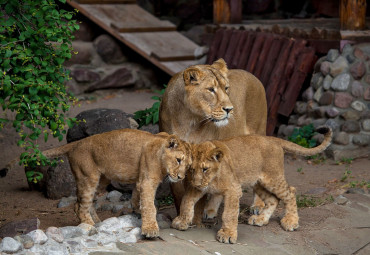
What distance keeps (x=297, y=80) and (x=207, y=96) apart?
406 cm

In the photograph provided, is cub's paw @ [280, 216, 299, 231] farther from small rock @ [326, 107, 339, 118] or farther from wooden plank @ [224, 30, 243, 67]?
wooden plank @ [224, 30, 243, 67]

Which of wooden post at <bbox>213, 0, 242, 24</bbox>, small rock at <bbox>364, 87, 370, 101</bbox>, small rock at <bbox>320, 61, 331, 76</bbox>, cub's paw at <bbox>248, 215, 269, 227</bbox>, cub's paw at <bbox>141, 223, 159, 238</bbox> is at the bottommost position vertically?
cub's paw at <bbox>248, 215, 269, 227</bbox>

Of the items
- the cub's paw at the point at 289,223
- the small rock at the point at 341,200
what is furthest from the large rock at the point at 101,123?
the cub's paw at the point at 289,223

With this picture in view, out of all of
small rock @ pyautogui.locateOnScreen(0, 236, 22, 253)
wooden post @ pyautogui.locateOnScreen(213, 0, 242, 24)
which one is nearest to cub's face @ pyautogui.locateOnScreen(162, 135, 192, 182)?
small rock @ pyautogui.locateOnScreen(0, 236, 22, 253)

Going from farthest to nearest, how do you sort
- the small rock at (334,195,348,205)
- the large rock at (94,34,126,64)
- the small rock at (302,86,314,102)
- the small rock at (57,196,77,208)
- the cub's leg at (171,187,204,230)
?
1. the large rock at (94,34,126,64)
2. the small rock at (302,86,314,102)
3. the small rock at (57,196,77,208)
4. the small rock at (334,195,348,205)
5. the cub's leg at (171,187,204,230)

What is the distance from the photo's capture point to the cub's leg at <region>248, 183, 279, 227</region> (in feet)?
19.8

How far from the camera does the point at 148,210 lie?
532cm

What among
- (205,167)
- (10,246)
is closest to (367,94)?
(205,167)

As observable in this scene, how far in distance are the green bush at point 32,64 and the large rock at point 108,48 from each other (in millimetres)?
6431

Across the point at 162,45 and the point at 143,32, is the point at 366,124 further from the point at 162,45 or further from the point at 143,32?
the point at 143,32

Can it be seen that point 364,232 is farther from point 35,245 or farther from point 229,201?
point 35,245

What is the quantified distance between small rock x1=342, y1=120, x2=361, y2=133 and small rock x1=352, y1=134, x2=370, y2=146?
0.28ft

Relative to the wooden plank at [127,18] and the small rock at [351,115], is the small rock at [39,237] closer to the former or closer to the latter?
the small rock at [351,115]

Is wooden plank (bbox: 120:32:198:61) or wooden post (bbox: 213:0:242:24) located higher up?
wooden post (bbox: 213:0:242:24)
